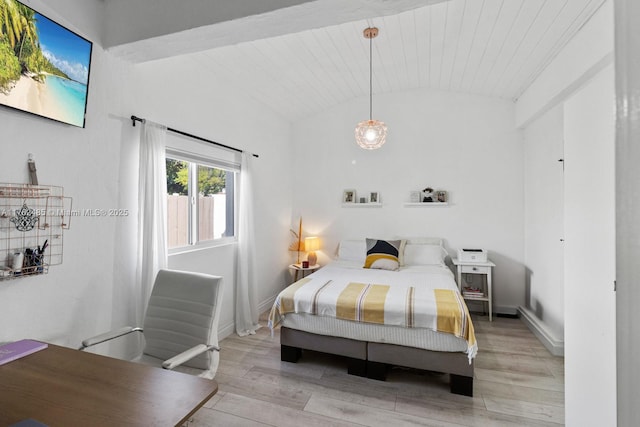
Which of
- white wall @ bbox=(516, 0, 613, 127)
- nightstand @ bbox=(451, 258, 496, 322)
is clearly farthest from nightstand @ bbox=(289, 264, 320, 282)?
white wall @ bbox=(516, 0, 613, 127)

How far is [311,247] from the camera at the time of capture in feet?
13.9

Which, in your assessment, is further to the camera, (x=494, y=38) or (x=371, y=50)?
(x=371, y=50)

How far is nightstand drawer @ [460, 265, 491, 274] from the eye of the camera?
3569mm

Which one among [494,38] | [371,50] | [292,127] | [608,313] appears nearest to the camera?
[608,313]

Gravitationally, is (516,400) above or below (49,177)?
below

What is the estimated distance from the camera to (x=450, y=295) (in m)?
2.49

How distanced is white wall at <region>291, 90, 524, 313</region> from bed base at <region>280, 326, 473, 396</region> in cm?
197

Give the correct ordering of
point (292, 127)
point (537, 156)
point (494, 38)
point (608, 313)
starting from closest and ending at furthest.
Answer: point (608, 313) → point (494, 38) → point (537, 156) → point (292, 127)

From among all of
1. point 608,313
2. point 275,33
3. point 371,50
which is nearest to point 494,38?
point 371,50

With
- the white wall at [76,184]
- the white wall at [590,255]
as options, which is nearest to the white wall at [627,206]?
the white wall at [590,255]

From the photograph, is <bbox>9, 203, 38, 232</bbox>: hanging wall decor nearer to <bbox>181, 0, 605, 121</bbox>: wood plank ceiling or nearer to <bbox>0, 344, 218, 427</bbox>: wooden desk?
<bbox>0, 344, 218, 427</bbox>: wooden desk

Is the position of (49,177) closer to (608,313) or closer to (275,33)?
(275,33)

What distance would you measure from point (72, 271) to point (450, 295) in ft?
8.65

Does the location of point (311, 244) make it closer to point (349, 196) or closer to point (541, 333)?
point (349, 196)
